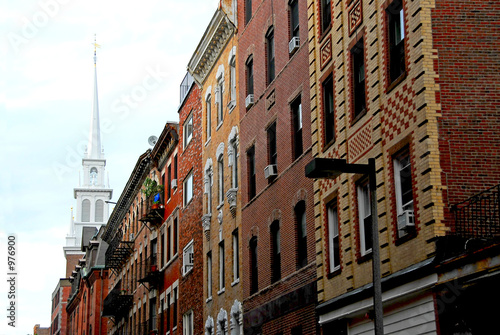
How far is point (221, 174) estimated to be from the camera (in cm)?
3775

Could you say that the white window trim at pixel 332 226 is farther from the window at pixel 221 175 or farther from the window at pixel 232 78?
the window at pixel 221 175

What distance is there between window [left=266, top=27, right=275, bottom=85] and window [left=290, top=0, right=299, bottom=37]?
6.35 ft


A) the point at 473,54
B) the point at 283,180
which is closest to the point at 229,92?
the point at 283,180

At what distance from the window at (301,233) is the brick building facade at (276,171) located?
0.03m

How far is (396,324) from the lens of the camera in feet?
63.2

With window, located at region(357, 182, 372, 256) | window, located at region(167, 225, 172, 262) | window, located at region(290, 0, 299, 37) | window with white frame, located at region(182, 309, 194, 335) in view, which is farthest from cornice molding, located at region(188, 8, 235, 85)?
window, located at region(357, 182, 372, 256)

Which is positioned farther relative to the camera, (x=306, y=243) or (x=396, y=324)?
(x=306, y=243)

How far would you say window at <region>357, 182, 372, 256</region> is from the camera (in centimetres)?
2134

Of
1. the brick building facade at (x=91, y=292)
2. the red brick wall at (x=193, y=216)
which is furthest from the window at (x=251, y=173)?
the brick building facade at (x=91, y=292)

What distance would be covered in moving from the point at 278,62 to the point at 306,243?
7.05 m

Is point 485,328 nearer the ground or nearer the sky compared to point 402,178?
nearer the ground

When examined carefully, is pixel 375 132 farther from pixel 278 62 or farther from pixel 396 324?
pixel 278 62

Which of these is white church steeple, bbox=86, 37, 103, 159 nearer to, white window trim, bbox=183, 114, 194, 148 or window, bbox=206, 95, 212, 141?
white window trim, bbox=183, 114, 194, 148

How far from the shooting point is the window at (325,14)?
25480mm
